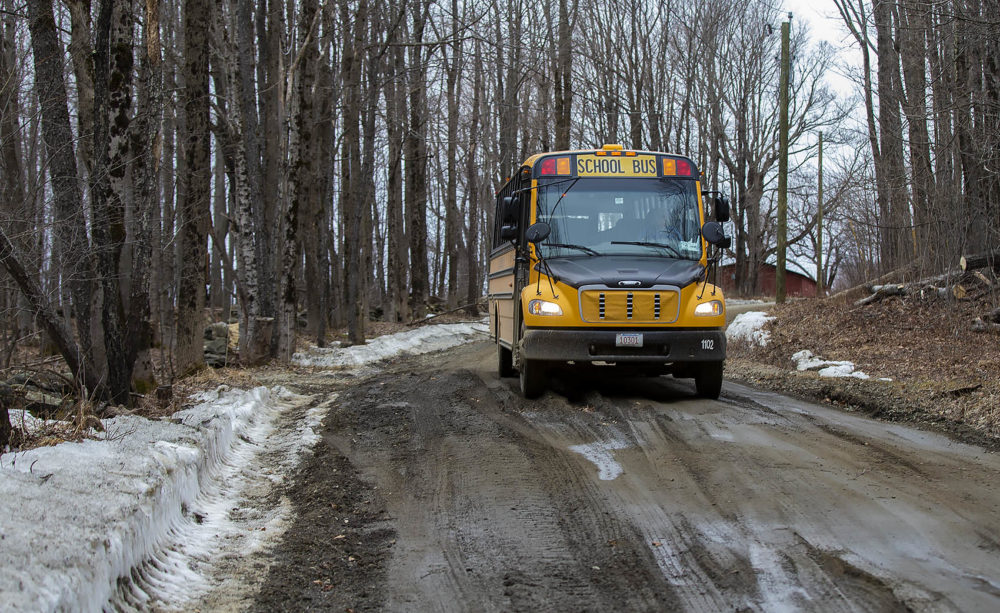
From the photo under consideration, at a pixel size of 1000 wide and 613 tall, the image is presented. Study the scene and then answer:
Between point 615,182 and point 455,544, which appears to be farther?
point 615,182

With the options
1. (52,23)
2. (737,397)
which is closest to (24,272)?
(52,23)

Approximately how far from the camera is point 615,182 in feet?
34.6

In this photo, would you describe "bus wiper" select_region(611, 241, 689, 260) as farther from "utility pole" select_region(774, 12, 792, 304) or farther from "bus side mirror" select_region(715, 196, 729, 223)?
"utility pole" select_region(774, 12, 792, 304)

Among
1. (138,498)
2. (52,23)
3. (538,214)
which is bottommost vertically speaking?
(138,498)

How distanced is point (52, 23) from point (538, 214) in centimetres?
649

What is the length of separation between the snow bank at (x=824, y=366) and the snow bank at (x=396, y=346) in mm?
8932

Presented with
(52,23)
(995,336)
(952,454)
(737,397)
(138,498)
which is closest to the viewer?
(138,498)

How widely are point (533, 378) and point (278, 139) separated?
12030 millimetres

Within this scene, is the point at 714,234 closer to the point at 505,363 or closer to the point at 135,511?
the point at 505,363

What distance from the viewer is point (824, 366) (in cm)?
1288

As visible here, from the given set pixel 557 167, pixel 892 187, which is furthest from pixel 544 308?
pixel 892 187

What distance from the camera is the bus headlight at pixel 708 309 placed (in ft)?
31.5

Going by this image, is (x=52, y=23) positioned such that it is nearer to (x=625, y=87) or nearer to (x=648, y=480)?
(x=648, y=480)

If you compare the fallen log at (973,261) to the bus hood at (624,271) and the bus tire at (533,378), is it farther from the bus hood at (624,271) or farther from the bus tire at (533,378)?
the bus tire at (533,378)
